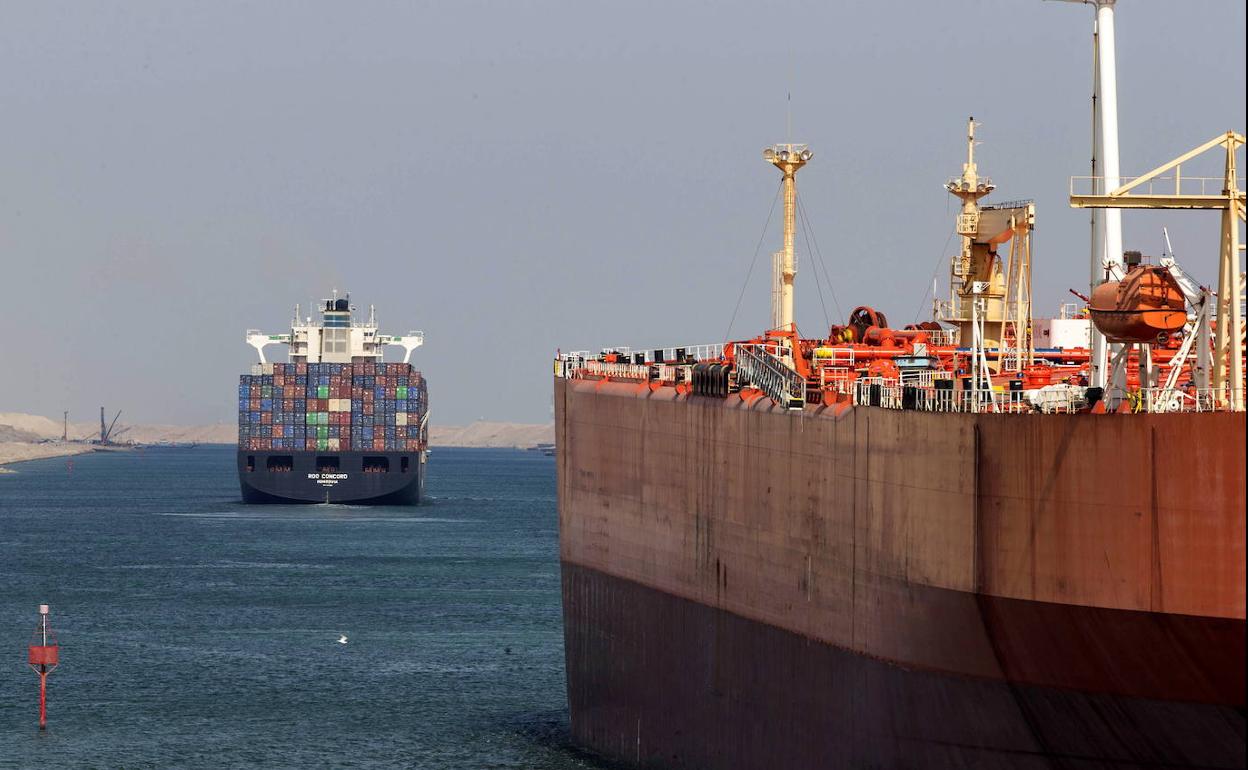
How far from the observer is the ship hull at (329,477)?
174 meters

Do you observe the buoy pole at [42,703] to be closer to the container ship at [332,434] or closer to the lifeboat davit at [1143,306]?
the lifeboat davit at [1143,306]

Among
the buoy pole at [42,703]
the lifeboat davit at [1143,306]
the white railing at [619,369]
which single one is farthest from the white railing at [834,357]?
the buoy pole at [42,703]

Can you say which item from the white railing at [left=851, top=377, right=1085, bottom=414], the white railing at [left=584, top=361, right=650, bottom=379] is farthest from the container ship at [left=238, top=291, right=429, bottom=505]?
the white railing at [left=851, top=377, right=1085, bottom=414]

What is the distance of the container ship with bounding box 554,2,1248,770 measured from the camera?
28.6 metres

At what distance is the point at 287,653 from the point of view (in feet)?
237

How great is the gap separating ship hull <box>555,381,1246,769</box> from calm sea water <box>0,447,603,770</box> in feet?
26.0

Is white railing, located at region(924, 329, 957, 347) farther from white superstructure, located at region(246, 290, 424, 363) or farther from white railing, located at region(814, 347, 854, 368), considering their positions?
white superstructure, located at region(246, 290, 424, 363)

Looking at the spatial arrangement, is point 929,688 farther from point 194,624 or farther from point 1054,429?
point 194,624

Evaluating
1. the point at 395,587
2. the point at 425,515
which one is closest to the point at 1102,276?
the point at 395,587

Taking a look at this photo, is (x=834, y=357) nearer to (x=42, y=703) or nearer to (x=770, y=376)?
(x=770, y=376)

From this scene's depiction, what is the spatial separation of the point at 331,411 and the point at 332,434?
7.85 ft

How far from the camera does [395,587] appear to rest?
9719cm

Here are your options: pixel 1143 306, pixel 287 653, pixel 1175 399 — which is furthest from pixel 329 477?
pixel 1143 306

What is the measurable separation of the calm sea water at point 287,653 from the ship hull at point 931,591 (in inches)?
312
